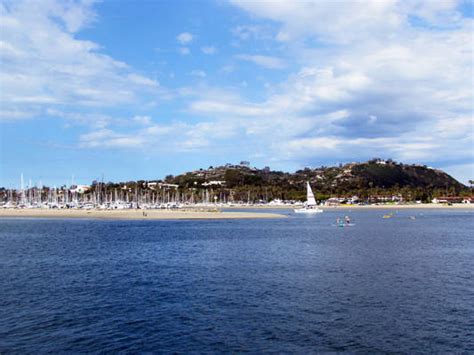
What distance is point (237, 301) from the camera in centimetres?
2723

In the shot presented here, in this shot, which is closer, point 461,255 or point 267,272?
point 267,272

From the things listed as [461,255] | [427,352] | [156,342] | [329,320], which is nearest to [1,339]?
[156,342]

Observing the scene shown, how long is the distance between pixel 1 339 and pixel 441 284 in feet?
87.3

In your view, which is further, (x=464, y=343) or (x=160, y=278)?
(x=160, y=278)

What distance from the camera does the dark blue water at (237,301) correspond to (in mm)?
20250

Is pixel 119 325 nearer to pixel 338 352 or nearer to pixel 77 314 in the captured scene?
pixel 77 314

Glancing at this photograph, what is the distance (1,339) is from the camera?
20.3m

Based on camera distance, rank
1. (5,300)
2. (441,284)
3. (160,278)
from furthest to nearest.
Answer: (160,278), (441,284), (5,300)

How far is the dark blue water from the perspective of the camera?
20.2m

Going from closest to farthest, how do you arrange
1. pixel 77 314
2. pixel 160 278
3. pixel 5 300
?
pixel 77 314 → pixel 5 300 → pixel 160 278

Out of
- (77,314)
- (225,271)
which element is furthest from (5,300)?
(225,271)

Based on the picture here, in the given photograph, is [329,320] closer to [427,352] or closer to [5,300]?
[427,352]

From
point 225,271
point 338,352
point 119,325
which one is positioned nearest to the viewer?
point 338,352

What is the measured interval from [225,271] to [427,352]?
69.5ft
